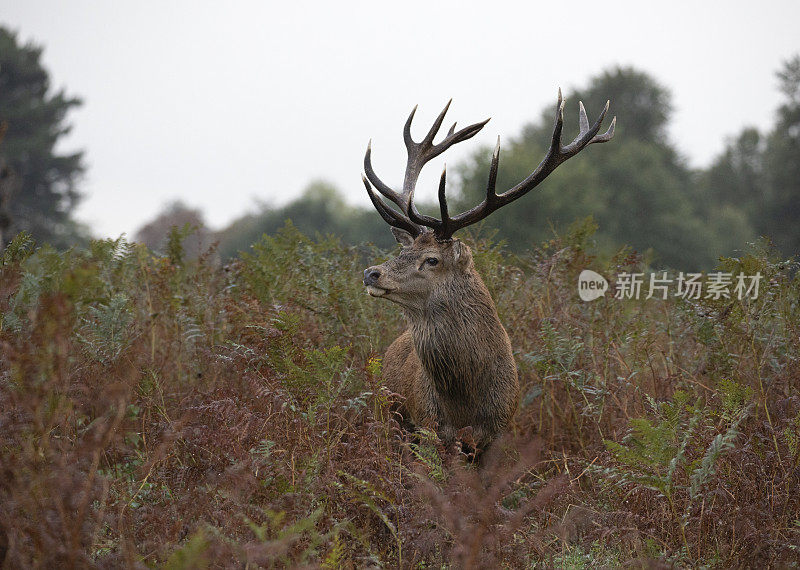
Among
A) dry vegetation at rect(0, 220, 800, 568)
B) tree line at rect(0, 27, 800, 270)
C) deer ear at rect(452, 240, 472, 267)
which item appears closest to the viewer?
dry vegetation at rect(0, 220, 800, 568)

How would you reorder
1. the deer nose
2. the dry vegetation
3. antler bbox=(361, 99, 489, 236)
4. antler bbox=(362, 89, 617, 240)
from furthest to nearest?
antler bbox=(361, 99, 489, 236) < antler bbox=(362, 89, 617, 240) < the deer nose < the dry vegetation

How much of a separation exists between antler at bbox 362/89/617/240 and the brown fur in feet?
0.60

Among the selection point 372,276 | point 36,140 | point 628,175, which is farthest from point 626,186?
point 372,276

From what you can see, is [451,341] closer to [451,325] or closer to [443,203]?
[451,325]

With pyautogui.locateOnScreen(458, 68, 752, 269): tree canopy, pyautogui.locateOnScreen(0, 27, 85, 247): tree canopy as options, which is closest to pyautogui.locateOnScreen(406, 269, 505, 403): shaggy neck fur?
pyautogui.locateOnScreen(458, 68, 752, 269): tree canopy

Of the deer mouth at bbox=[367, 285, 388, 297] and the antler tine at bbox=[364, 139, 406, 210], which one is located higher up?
the antler tine at bbox=[364, 139, 406, 210]

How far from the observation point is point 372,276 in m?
4.80

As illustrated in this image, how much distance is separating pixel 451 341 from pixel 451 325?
12 cm

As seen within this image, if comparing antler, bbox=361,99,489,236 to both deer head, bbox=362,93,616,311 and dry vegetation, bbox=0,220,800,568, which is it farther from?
dry vegetation, bbox=0,220,800,568

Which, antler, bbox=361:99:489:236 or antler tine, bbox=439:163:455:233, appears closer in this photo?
antler tine, bbox=439:163:455:233

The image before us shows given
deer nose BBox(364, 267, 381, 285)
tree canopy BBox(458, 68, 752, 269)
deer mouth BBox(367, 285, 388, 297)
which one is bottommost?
deer mouth BBox(367, 285, 388, 297)

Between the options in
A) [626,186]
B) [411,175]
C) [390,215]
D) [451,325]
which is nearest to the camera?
[451,325]

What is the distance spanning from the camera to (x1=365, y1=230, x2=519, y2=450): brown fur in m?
4.84

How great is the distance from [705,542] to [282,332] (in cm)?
255
